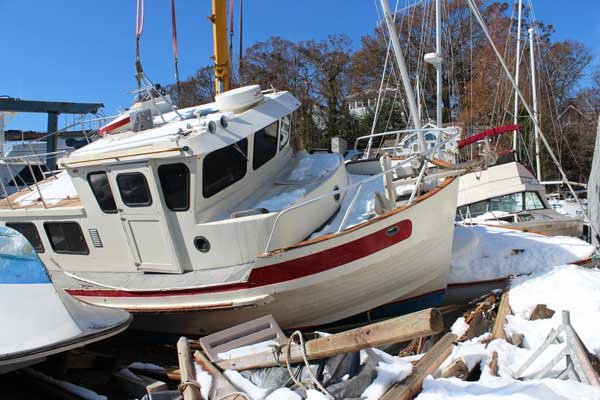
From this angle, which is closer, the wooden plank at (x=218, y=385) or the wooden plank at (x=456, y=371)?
the wooden plank at (x=218, y=385)

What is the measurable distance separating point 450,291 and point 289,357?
163 inches

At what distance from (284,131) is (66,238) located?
3.62 meters

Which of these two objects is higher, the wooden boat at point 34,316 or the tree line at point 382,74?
the tree line at point 382,74

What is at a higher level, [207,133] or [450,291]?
[207,133]

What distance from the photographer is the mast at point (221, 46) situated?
25.8 feet

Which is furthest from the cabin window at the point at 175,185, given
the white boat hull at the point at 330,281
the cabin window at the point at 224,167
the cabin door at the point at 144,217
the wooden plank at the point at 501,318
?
the wooden plank at the point at 501,318

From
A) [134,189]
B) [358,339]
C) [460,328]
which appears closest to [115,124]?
[134,189]

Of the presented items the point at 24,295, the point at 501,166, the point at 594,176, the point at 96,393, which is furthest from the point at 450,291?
the point at 501,166

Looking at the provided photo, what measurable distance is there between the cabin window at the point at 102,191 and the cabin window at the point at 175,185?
0.85 meters

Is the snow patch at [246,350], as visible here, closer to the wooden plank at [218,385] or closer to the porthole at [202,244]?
the wooden plank at [218,385]

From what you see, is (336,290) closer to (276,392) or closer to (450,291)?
(276,392)

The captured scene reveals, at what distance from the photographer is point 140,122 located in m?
6.73

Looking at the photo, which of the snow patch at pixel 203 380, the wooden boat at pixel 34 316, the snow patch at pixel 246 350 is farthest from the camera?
the wooden boat at pixel 34 316

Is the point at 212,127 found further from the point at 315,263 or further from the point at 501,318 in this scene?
the point at 501,318
